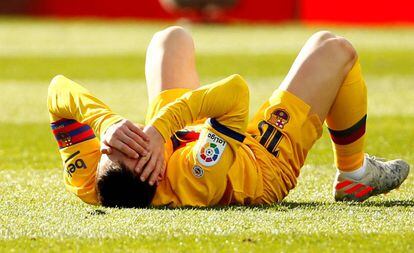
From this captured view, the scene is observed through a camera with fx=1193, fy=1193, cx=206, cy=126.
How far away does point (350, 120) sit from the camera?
4414 millimetres

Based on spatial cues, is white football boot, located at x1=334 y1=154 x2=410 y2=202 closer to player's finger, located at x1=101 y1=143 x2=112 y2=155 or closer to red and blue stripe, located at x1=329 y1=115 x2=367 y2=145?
red and blue stripe, located at x1=329 y1=115 x2=367 y2=145

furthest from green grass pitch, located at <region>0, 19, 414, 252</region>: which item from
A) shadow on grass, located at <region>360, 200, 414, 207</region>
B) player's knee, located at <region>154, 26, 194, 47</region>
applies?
player's knee, located at <region>154, 26, 194, 47</region>

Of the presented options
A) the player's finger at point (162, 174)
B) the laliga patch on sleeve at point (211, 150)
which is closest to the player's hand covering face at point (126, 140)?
the player's finger at point (162, 174)

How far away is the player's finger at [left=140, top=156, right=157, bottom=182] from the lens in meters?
3.85

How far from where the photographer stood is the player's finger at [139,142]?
3842mm

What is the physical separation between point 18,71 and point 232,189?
7.14 metres

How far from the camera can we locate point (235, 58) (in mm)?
12164

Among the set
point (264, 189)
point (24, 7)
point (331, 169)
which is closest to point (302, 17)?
point (24, 7)

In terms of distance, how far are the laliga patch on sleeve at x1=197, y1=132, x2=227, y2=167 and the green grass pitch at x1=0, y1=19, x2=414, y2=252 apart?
0.18 metres

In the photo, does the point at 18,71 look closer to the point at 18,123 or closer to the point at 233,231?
the point at 18,123

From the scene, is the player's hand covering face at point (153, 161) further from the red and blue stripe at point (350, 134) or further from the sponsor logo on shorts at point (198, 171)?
the red and blue stripe at point (350, 134)

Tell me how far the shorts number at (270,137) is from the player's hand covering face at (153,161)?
0.46 m

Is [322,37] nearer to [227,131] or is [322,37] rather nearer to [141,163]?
[227,131]

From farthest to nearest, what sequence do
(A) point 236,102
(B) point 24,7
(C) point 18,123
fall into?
(B) point 24,7
(C) point 18,123
(A) point 236,102
